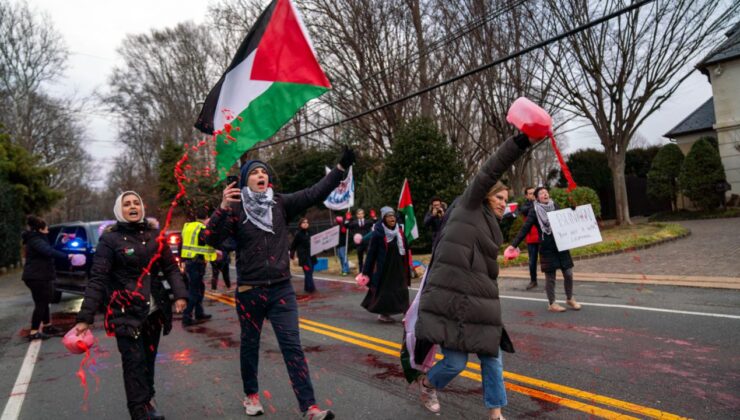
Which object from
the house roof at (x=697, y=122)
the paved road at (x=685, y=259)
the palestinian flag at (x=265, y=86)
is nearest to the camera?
the palestinian flag at (x=265, y=86)

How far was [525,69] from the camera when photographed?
18516mm

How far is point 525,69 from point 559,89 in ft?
4.52

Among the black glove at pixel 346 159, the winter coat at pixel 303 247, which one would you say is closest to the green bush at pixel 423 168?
the winter coat at pixel 303 247

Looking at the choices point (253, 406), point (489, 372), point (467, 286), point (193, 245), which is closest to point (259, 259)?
point (253, 406)

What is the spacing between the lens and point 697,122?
2858 cm

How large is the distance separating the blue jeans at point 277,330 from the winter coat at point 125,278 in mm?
618

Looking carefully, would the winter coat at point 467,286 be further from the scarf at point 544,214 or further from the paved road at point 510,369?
the scarf at point 544,214

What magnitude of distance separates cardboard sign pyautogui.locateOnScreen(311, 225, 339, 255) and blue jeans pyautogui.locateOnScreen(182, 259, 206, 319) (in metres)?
4.73

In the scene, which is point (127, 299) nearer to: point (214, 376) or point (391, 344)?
point (214, 376)

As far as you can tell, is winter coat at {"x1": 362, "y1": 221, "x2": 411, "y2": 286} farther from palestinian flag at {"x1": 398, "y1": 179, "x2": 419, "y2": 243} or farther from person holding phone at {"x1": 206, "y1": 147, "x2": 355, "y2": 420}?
person holding phone at {"x1": 206, "y1": 147, "x2": 355, "y2": 420}

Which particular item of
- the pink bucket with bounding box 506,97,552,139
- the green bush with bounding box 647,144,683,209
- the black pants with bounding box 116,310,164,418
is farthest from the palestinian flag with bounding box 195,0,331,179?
the green bush with bounding box 647,144,683,209

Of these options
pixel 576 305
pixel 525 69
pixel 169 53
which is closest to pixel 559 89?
pixel 525 69

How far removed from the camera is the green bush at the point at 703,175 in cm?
2255

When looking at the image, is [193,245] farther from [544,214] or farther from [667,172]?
[667,172]
